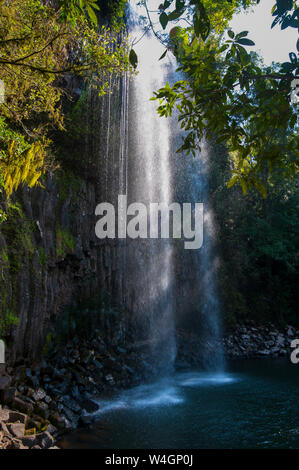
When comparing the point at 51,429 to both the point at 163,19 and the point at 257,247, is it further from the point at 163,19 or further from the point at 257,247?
the point at 257,247

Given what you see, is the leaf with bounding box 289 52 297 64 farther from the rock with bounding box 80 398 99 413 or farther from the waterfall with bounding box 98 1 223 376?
the waterfall with bounding box 98 1 223 376

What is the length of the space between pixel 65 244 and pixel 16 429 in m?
5.36

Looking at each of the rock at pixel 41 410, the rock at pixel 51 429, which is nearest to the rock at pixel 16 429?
the rock at pixel 51 429

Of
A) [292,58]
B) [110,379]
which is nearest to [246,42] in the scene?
[292,58]

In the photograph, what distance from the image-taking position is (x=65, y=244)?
32.8 feet

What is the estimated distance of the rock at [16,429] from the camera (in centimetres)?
523

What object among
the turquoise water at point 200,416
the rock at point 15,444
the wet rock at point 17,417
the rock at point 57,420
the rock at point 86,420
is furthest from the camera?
the rock at point 86,420

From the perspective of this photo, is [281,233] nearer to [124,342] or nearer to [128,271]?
[128,271]

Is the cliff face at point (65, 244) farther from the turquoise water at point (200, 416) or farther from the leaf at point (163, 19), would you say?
the leaf at point (163, 19)

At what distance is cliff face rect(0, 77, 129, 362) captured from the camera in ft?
25.3

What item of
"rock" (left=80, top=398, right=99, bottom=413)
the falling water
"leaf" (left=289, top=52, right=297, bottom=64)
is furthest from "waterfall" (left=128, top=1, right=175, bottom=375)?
"leaf" (left=289, top=52, right=297, bottom=64)

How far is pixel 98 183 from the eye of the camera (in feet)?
41.4

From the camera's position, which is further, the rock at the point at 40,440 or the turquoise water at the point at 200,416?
the turquoise water at the point at 200,416

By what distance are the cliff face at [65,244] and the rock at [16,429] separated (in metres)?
2.02
